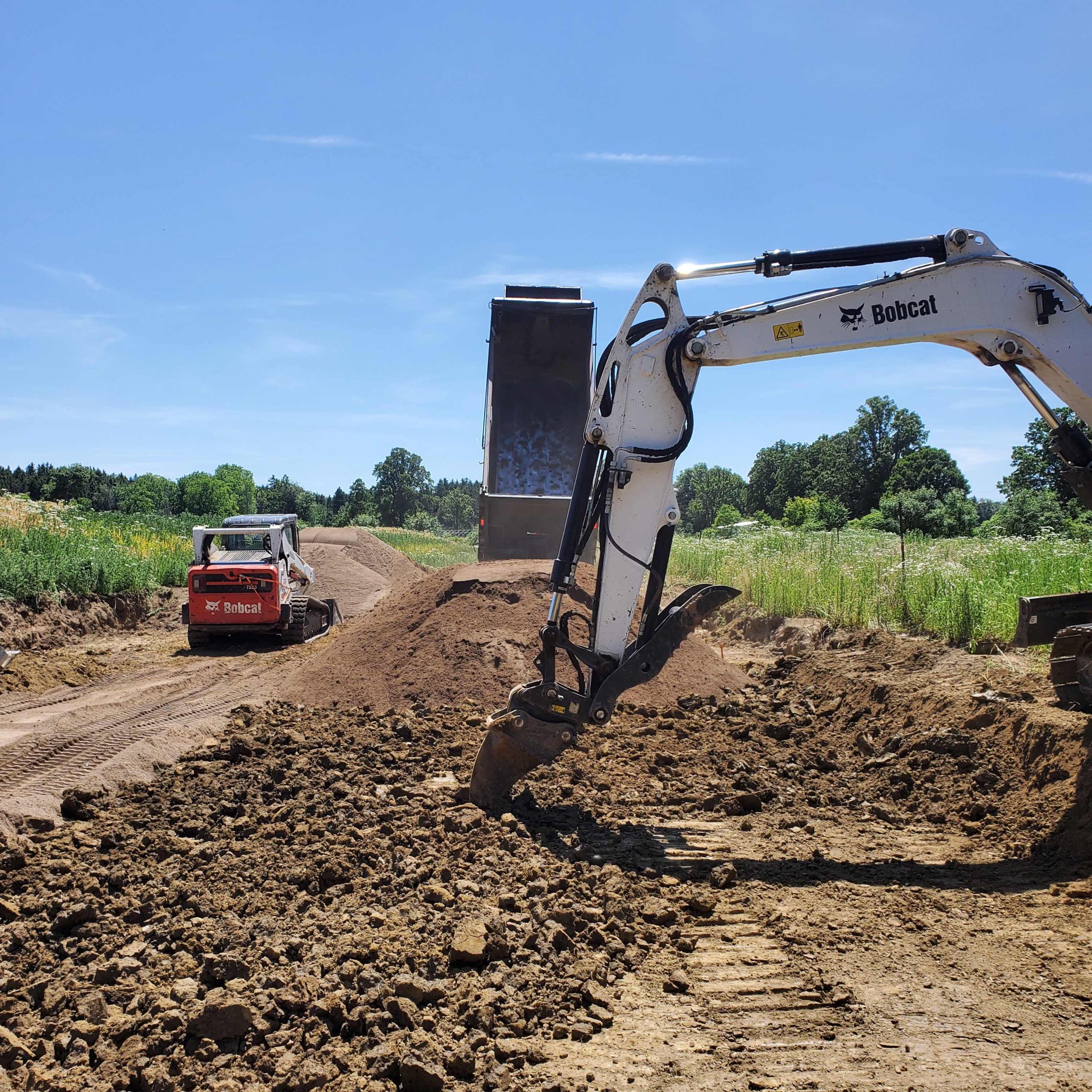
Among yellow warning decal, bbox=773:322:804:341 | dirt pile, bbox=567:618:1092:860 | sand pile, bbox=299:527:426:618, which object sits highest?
yellow warning decal, bbox=773:322:804:341

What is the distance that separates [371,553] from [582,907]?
23.3 meters

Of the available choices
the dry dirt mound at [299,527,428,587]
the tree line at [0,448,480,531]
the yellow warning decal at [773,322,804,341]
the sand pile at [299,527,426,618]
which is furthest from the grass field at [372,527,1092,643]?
the tree line at [0,448,480,531]

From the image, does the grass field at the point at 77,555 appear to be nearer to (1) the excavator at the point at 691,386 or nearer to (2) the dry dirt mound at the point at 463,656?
(2) the dry dirt mound at the point at 463,656

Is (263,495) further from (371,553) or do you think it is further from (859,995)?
(859,995)

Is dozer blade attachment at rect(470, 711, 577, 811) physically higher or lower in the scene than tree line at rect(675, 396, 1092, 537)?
lower

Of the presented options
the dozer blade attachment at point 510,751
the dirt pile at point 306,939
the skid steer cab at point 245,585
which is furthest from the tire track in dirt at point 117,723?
the dozer blade attachment at point 510,751

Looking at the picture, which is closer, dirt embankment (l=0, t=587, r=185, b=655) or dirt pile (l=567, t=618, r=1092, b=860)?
dirt pile (l=567, t=618, r=1092, b=860)

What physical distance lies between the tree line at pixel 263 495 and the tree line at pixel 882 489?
2674 cm

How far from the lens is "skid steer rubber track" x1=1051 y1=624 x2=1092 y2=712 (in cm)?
544

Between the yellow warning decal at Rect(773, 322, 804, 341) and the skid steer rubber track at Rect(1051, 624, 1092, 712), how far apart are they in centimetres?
243

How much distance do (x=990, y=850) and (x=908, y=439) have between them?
172 ft

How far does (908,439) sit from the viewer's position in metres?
53.5

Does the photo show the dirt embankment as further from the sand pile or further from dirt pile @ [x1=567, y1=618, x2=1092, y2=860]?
dirt pile @ [x1=567, y1=618, x2=1092, y2=860]

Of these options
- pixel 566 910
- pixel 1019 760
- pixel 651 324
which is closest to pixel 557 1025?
pixel 566 910
